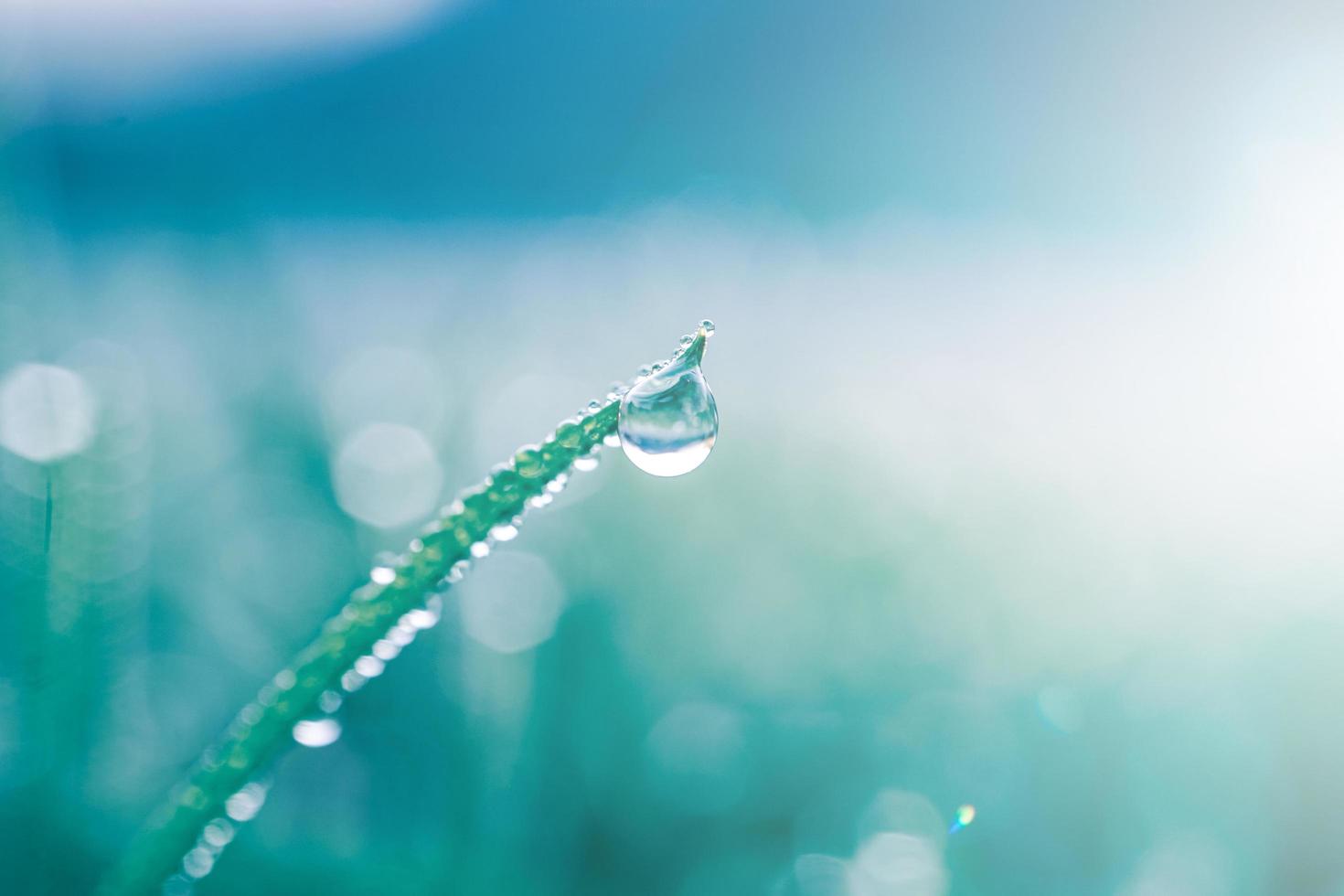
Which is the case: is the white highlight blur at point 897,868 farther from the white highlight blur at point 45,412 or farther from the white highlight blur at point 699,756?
the white highlight blur at point 45,412

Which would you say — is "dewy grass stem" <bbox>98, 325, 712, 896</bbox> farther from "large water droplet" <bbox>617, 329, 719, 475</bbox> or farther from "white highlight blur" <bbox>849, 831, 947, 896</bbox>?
"white highlight blur" <bbox>849, 831, 947, 896</bbox>

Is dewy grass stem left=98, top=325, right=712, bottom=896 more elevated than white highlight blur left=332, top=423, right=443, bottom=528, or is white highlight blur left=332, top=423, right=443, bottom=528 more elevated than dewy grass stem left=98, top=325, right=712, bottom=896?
white highlight blur left=332, top=423, right=443, bottom=528

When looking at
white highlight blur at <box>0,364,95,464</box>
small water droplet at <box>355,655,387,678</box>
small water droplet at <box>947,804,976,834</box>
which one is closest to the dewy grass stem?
small water droplet at <box>355,655,387,678</box>

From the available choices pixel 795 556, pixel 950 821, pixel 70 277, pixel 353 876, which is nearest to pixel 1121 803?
pixel 950 821

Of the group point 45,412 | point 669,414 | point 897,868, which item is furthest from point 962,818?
point 45,412

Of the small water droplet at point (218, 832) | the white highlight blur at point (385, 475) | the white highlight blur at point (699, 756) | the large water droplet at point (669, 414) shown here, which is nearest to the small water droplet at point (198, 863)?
the small water droplet at point (218, 832)

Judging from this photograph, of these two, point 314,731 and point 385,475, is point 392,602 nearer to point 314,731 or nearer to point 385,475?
point 314,731
